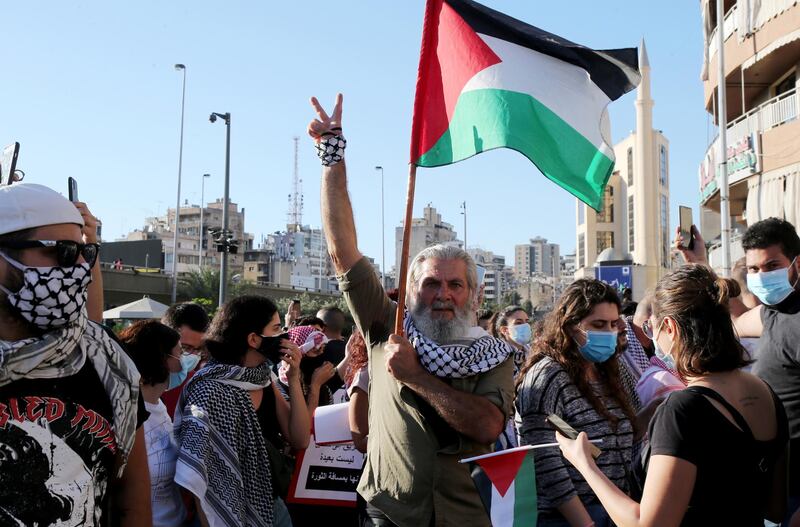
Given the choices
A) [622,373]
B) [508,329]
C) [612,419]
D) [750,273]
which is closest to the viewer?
[612,419]

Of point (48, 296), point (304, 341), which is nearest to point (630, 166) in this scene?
point (304, 341)

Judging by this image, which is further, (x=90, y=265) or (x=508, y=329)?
(x=508, y=329)

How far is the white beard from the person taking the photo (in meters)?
3.49

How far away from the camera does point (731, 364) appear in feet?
8.86

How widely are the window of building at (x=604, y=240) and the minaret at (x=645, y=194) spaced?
33.8ft

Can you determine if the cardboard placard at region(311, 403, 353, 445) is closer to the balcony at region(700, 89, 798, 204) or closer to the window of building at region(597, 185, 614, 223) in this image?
the balcony at region(700, 89, 798, 204)

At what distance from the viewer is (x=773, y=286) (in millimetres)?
4496

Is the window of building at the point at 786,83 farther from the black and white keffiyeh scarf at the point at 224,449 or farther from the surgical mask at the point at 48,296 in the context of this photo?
the surgical mask at the point at 48,296

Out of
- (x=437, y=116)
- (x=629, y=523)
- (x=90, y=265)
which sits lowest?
(x=629, y=523)

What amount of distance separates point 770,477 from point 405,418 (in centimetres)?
139

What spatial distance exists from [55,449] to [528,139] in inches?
99.3

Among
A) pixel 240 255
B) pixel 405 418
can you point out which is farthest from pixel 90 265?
pixel 240 255

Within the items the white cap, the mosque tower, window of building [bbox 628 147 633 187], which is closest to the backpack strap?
the white cap

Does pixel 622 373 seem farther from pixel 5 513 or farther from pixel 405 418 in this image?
pixel 5 513
